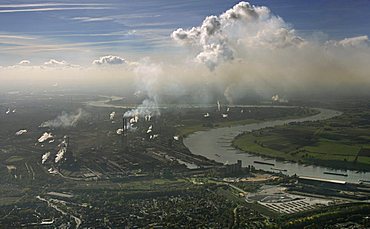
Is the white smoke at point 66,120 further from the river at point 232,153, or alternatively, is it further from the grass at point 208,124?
the river at point 232,153

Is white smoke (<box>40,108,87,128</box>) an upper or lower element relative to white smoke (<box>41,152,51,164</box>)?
upper

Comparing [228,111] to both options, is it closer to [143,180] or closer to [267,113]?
[267,113]

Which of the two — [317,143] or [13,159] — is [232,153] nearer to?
[317,143]

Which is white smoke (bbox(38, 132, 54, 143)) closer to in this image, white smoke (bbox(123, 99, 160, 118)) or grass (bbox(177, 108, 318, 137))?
white smoke (bbox(123, 99, 160, 118))

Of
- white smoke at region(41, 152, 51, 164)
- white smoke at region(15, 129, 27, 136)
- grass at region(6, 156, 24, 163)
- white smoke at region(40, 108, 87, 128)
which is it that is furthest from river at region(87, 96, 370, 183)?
white smoke at region(15, 129, 27, 136)

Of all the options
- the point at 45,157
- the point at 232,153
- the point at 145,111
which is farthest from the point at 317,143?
the point at 45,157
